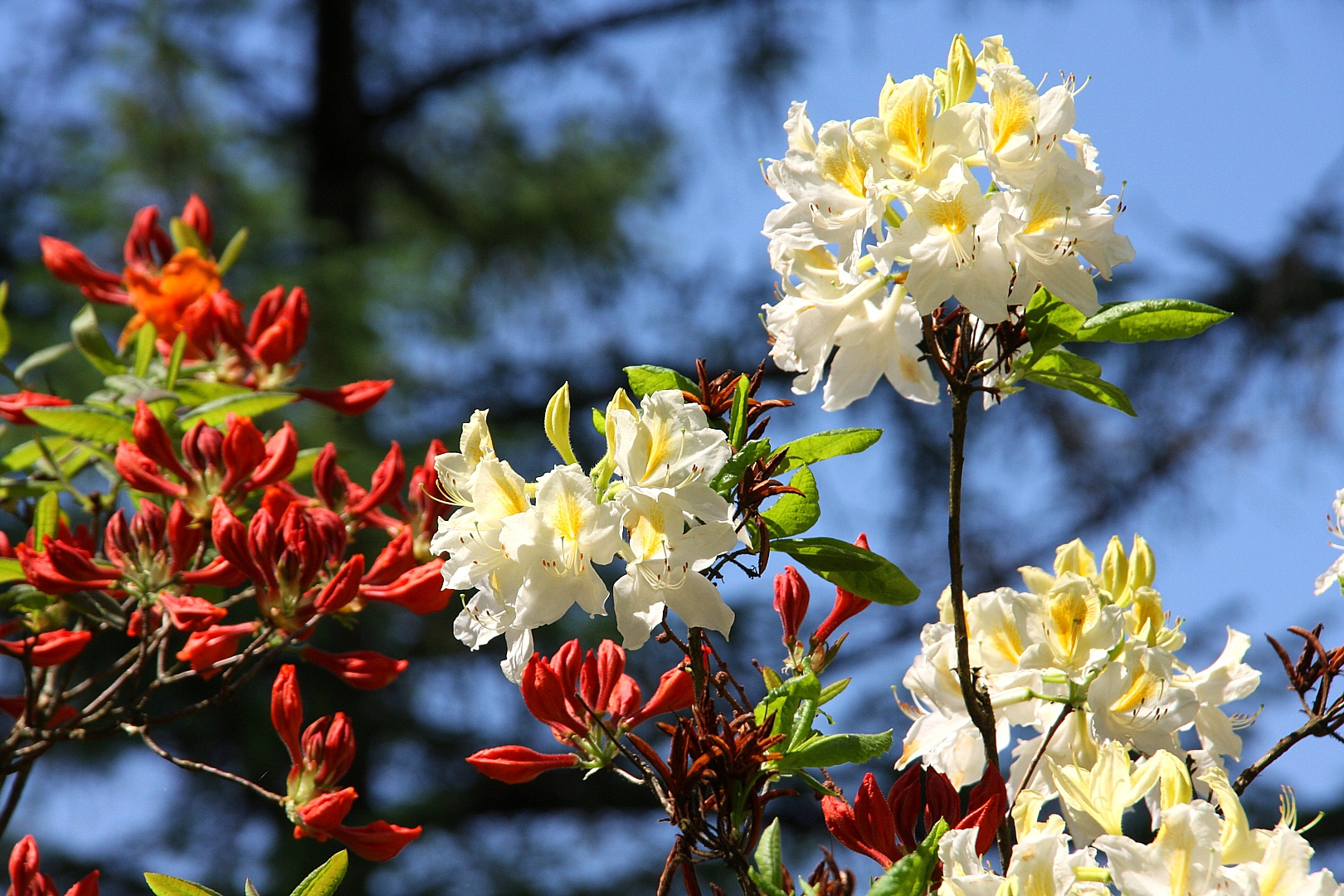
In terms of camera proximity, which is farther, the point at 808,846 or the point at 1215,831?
the point at 808,846

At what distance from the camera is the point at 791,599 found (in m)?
0.82

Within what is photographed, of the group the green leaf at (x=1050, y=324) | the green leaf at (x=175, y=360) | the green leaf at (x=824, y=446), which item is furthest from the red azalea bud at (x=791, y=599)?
the green leaf at (x=175, y=360)

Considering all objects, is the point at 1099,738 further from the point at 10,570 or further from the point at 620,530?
the point at 10,570

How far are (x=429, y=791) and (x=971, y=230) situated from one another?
191 inches

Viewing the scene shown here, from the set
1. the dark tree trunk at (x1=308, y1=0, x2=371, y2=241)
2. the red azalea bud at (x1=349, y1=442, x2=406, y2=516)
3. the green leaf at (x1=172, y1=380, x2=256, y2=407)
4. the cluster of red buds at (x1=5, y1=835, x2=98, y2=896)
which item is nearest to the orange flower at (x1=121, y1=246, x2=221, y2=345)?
the green leaf at (x1=172, y1=380, x2=256, y2=407)

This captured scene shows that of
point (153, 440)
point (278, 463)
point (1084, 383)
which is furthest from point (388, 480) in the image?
point (1084, 383)

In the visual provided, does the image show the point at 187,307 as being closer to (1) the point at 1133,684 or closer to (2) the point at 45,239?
(2) the point at 45,239

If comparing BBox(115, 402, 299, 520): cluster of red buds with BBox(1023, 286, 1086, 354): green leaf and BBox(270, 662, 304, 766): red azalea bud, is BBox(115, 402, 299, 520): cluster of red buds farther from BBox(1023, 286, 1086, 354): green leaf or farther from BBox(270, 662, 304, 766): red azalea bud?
BBox(1023, 286, 1086, 354): green leaf

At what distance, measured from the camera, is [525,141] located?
596 centimetres

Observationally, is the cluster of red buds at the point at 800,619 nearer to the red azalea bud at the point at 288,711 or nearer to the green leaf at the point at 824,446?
the green leaf at the point at 824,446

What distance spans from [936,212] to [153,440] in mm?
709

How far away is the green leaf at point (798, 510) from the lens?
0.72 meters

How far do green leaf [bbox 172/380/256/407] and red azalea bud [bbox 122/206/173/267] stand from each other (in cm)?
24

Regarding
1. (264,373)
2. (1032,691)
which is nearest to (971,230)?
(1032,691)
